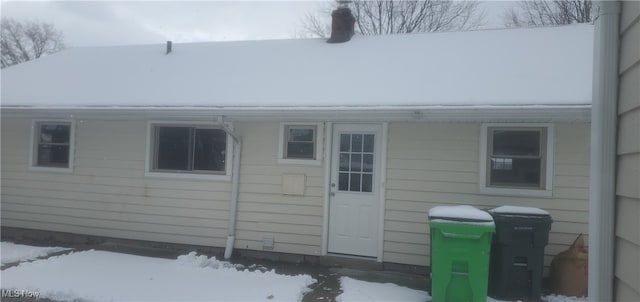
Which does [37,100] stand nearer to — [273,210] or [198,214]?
[198,214]

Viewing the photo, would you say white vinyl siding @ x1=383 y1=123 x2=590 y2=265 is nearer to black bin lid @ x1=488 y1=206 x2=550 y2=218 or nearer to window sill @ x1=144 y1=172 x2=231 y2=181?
black bin lid @ x1=488 y1=206 x2=550 y2=218

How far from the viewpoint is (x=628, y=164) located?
6.01 feet

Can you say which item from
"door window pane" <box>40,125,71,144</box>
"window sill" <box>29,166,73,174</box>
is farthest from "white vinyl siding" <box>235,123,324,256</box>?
"door window pane" <box>40,125,71,144</box>

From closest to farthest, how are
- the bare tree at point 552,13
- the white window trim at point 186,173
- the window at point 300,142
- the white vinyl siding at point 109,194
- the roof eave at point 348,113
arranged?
the roof eave at point 348,113, the window at point 300,142, the white window trim at point 186,173, the white vinyl siding at point 109,194, the bare tree at point 552,13

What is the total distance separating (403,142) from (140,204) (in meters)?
4.63

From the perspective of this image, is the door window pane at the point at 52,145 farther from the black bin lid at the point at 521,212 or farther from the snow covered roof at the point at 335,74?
the black bin lid at the point at 521,212

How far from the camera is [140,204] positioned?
752 cm

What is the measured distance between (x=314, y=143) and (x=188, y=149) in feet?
7.46

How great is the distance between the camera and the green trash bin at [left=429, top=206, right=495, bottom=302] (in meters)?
4.86

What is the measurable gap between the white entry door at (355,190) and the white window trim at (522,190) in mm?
1480

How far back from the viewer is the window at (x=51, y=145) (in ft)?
26.4

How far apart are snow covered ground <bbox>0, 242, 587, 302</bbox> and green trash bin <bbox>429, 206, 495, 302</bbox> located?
19.2 inches

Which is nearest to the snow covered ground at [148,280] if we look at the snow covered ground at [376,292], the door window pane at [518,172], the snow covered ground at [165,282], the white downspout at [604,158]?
the snow covered ground at [165,282]

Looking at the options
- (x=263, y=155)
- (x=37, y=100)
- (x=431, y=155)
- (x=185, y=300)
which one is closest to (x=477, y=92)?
(x=431, y=155)
